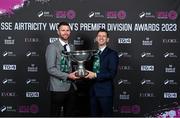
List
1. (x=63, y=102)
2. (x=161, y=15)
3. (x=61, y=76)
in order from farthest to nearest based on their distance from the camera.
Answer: (x=161, y=15), (x=63, y=102), (x=61, y=76)

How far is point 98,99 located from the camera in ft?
15.0

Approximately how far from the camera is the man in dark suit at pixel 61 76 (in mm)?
4480

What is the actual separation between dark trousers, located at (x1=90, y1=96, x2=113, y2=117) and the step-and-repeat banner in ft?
2.73

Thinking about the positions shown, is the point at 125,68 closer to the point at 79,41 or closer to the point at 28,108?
the point at 79,41

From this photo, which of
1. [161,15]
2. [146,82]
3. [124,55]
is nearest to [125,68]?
[124,55]

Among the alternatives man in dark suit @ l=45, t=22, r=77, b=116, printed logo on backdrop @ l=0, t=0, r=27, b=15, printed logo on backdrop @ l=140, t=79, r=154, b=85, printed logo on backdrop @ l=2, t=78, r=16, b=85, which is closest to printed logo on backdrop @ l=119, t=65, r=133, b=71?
printed logo on backdrop @ l=140, t=79, r=154, b=85

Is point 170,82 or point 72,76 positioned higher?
point 72,76

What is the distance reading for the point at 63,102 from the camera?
15.0ft

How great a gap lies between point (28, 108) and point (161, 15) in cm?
214

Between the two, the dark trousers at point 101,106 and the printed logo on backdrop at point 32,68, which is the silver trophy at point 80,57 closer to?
the dark trousers at point 101,106

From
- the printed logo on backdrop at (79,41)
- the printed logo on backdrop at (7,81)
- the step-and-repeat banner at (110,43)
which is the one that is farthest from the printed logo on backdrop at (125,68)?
the printed logo on backdrop at (7,81)

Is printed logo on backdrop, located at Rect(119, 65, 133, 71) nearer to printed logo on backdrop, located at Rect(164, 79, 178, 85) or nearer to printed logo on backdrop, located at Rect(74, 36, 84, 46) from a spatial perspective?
printed logo on backdrop, located at Rect(164, 79, 178, 85)

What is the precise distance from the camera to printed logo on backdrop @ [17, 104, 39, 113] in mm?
5508

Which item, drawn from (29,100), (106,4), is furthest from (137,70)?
(29,100)
